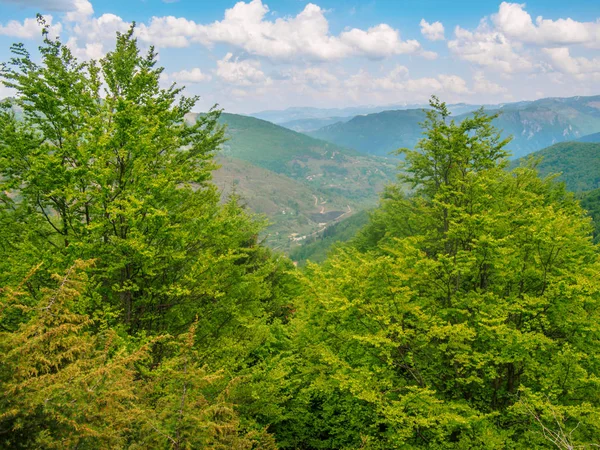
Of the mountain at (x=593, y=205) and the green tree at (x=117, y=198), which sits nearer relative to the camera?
the green tree at (x=117, y=198)

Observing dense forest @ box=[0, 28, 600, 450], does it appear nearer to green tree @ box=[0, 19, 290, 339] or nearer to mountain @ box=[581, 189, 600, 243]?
green tree @ box=[0, 19, 290, 339]

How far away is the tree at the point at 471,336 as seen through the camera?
12.0 m

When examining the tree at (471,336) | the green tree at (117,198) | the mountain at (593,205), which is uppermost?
the green tree at (117,198)

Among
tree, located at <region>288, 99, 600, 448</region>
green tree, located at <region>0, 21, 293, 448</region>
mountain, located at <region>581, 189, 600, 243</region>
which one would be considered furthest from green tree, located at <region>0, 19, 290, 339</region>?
Answer: mountain, located at <region>581, 189, 600, 243</region>

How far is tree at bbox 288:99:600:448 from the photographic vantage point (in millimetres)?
12031

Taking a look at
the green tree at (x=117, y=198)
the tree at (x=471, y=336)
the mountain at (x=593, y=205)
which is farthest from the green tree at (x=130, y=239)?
the mountain at (x=593, y=205)

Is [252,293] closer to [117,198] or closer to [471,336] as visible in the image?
[117,198]

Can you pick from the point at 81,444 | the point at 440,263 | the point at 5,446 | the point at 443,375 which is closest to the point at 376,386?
the point at 443,375

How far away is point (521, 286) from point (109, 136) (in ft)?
51.4

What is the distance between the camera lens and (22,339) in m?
5.89

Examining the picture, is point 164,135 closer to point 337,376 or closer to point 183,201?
point 183,201

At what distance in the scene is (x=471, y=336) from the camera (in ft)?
41.7

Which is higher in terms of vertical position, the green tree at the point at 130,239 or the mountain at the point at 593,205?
the green tree at the point at 130,239

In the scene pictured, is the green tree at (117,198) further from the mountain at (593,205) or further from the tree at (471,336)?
Answer: the mountain at (593,205)
